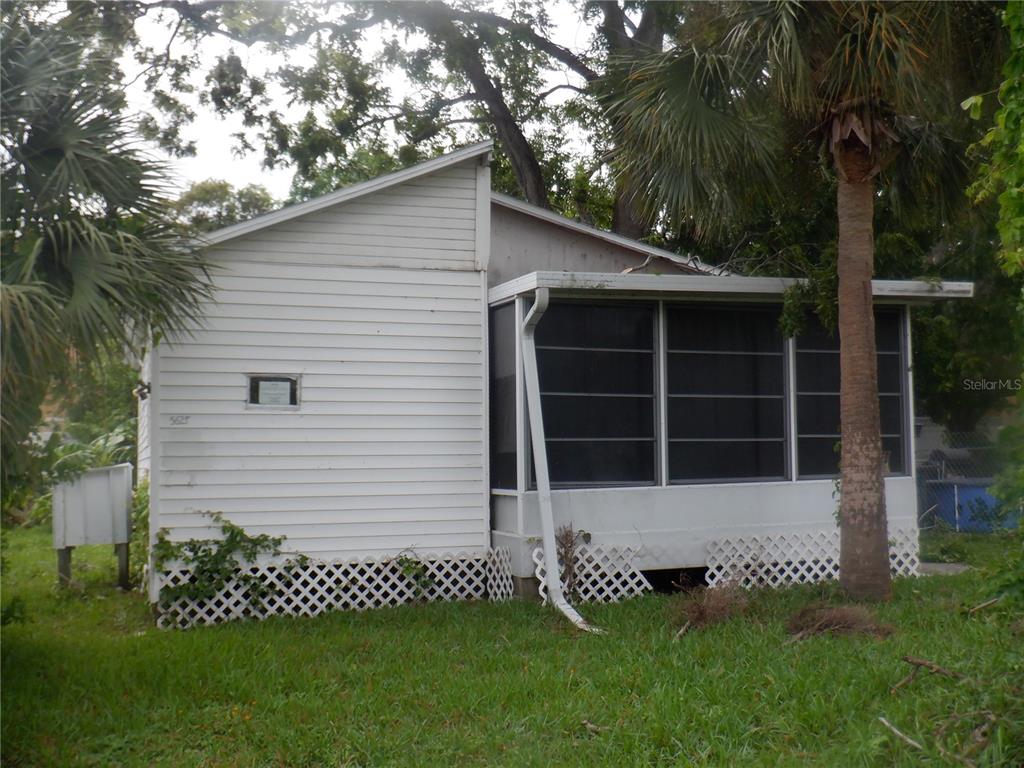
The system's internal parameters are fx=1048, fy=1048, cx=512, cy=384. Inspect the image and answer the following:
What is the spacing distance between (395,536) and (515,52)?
1215 cm

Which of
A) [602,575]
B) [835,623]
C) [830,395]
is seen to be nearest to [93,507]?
[602,575]

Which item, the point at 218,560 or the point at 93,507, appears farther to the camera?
the point at 93,507

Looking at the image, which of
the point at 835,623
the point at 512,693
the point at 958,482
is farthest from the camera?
the point at 958,482

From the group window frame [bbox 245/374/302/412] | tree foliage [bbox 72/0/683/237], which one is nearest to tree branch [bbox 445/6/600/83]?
tree foliage [bbox 72/0/683/237]

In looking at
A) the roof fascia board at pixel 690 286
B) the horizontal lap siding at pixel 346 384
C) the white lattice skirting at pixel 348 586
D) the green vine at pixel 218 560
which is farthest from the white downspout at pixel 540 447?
the green vine at pixel 218 560

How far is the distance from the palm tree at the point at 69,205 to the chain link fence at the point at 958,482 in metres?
12.0

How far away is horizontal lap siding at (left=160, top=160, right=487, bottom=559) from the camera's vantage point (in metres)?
9.38

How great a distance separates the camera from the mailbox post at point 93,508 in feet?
34.7

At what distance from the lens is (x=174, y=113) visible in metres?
19.9

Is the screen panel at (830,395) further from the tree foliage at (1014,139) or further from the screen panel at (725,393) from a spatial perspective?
the tree foliage at (1014,139)

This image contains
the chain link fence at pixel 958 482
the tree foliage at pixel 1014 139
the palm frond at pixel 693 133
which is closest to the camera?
the tree foliage at pixel 1014 139

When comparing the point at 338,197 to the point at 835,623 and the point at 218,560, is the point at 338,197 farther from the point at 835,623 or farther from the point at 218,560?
the point at 835,623

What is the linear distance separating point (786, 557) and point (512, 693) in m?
4.85

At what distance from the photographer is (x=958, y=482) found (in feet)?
52.7
